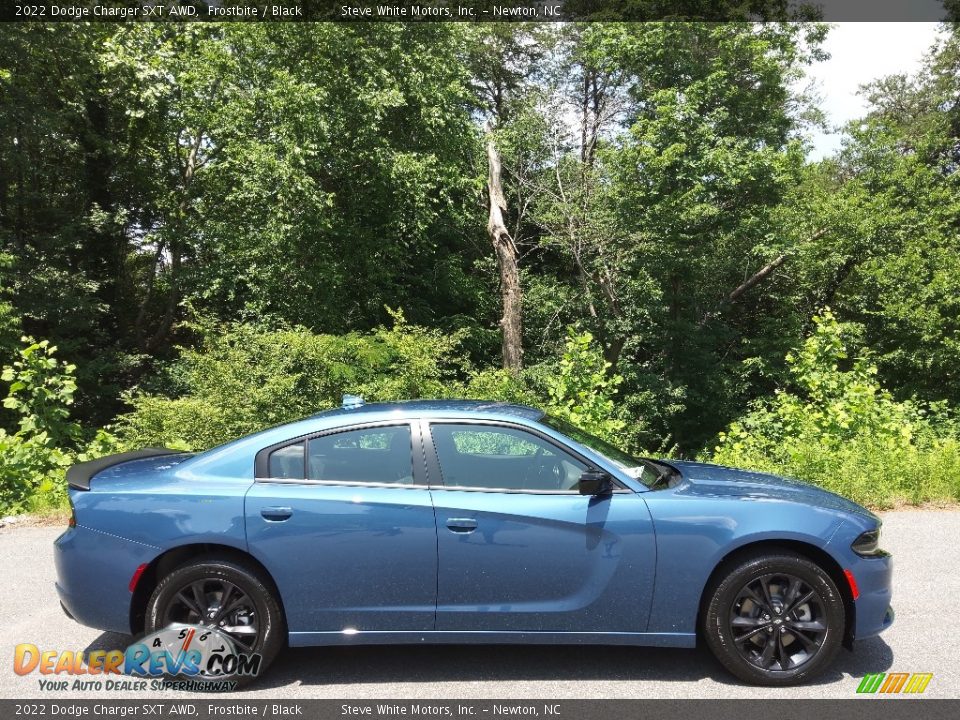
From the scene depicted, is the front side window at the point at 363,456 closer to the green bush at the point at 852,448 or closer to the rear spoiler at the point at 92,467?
the rear spoiler at the point at 92,467

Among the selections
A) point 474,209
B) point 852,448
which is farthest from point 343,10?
point 852,448

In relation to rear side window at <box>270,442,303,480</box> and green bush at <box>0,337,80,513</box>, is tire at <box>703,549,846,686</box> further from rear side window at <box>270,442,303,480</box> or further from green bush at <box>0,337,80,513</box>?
green bush at <box>0,337,80,513</box>

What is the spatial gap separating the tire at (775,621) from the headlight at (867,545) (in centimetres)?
23

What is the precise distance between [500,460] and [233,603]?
1.63 m

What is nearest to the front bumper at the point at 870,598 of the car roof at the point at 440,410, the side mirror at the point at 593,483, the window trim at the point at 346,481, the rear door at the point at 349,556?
the side mirror at the point at 593,483

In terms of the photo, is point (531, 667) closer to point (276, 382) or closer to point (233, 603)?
point (233, 603)

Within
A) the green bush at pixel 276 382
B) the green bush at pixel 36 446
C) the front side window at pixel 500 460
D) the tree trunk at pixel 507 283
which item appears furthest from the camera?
the tree trunk at pixel 507 283

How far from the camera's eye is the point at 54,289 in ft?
61.1

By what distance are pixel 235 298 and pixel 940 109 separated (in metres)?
23.7

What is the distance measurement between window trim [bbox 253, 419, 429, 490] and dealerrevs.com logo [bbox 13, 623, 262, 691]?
84cm

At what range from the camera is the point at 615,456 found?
441cm

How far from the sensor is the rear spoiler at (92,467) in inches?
164

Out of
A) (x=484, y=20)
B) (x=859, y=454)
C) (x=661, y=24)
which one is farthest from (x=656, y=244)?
(x=859, y=454)
